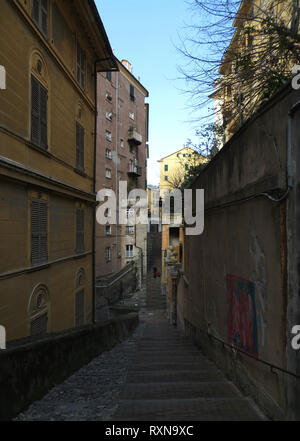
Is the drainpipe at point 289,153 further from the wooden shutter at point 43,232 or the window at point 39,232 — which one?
the wooden shutter at point 43,232

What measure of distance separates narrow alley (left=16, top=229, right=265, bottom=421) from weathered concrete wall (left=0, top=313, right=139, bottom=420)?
0.16 metres

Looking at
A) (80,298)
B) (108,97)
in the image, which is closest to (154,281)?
(108,97)

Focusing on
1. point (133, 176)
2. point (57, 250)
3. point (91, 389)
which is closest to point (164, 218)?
point (133, 176)

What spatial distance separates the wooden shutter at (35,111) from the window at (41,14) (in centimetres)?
140

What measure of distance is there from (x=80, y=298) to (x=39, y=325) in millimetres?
3841

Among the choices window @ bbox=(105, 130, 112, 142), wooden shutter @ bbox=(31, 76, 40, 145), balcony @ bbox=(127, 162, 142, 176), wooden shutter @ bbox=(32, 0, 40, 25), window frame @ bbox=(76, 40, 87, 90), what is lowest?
wooden shutter @ bbox=(31, 76, 40, 145)

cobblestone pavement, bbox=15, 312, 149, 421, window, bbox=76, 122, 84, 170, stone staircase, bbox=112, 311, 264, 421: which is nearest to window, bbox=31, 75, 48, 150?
window, bbox=76, 122, 84, 170

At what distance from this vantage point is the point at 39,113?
26.7ft

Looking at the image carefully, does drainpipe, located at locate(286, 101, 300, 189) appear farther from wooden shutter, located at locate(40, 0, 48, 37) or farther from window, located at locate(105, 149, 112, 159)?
window, located at locate(105, 149, 112, 159)

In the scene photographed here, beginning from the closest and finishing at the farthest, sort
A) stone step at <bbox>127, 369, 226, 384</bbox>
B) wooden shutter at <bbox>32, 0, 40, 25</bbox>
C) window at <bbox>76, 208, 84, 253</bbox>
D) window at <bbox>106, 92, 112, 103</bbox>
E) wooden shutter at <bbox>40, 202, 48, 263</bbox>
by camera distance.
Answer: stone step at <bbox>127, 369, 226, 384</bbox>, wooden shutter at <bbox>32, 0, 40, 25</bbox>, wooden shutter at <bbox>40, 202, 48, 263</bbox>, window at <bbox>76, 208, 84, 253</bbox>, window at <bbox>106, 92, 112, 103</bbox>

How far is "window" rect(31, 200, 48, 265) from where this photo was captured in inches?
311

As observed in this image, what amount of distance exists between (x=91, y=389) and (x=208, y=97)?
20.8 feet

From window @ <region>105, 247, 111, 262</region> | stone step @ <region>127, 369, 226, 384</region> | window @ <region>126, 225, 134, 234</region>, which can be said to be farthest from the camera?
window @ <region>126, 225, 134, 234</region>
